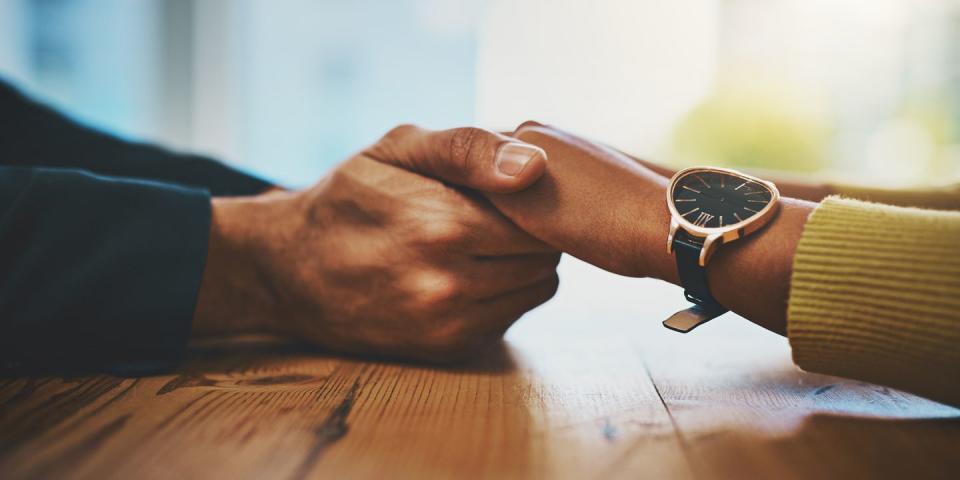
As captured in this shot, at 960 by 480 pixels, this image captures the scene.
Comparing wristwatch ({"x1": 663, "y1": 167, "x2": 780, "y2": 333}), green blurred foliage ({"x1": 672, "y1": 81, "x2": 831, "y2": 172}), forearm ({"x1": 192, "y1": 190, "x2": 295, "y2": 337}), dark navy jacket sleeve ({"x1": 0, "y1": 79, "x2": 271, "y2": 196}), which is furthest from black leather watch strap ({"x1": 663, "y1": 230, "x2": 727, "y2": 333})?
green blurred foliage ({"x1": 672, "y1": 81, "x2": 831, "y2": 172})

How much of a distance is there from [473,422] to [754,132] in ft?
10.8

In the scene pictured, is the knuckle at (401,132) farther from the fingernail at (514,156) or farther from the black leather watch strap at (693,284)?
the black leather watch strap at (693,284)

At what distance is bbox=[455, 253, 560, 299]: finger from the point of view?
0.78 meters

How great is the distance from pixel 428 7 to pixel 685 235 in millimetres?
2673

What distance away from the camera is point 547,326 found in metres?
1.20

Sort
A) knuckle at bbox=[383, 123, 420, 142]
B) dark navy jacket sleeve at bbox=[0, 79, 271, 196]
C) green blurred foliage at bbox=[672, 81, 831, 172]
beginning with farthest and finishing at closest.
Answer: green blurred foliage at bbox=[672, 81, 831, 172] < dark navy jacket sleeve at bbox=[0, 79, 271, 196] < knuckle at bbox=[383, 123, 420, 142]

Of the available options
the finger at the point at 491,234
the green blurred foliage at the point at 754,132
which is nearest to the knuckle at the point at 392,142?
the finger at the point at 491,234

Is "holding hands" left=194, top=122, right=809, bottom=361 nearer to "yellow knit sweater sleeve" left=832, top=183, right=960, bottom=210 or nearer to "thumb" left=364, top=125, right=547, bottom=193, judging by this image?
"thumb" left=364, top=125, right=547, bottom=193

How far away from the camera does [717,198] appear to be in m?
0.67

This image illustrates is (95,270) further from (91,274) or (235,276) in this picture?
(235,276)

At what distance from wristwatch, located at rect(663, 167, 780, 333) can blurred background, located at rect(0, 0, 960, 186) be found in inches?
97.6

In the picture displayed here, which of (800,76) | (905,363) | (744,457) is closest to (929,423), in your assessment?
(905,363)

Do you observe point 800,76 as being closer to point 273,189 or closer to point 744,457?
point 273,189

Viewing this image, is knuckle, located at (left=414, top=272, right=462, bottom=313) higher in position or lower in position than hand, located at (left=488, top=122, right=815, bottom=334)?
lower
